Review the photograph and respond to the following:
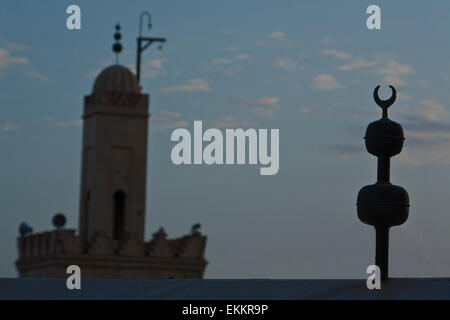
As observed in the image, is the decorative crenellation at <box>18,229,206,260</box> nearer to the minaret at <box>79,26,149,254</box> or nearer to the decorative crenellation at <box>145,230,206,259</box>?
the decorative crenellation at <box>145,230,206,259</box>

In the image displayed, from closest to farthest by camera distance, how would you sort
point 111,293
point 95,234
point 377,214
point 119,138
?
point 111,293
point 377,214
point 95,234
point 119,138

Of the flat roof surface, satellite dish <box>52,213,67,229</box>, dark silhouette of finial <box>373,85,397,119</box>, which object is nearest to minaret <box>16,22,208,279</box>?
satellite dish <box>52,213,67,229</box>

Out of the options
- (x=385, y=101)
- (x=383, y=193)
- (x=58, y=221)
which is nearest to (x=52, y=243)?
(x=58, y=221)

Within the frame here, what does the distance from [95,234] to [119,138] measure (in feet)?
18.5

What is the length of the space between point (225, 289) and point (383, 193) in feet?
5.58

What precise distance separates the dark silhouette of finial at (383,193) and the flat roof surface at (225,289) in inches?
45.1

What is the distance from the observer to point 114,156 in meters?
59.2

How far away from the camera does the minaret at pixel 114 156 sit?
190 feet
